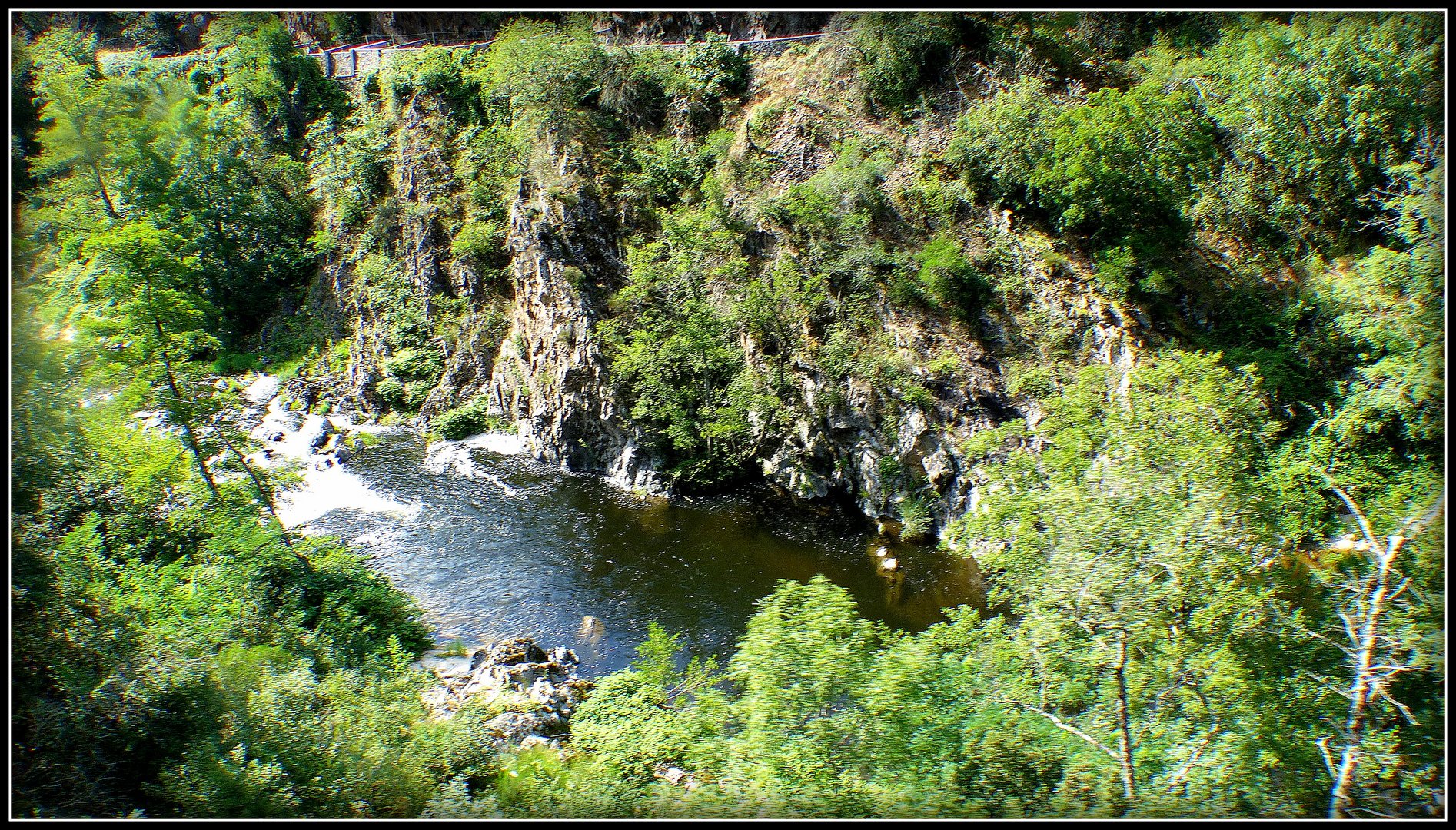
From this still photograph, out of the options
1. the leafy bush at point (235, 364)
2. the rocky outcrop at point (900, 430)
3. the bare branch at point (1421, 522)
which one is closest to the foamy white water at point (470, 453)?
the rocky outcrop at point (900, 430)

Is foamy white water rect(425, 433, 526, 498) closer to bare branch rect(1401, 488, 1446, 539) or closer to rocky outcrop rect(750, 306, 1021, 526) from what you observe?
rocky outcrop rect(750, 306, 1021, 526)

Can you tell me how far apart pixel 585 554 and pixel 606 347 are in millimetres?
7659

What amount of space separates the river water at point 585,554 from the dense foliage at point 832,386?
1508 mm

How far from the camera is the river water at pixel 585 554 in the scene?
16016 mm

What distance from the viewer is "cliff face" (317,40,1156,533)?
18125 mm

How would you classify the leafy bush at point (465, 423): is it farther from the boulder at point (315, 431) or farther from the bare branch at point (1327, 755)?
the bare branch at point (1327, 755)

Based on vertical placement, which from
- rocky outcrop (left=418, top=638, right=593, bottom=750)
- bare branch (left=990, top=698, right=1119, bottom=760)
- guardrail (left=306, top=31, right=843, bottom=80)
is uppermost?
guardrail (left=306, top=31, right=843, bottom=80)

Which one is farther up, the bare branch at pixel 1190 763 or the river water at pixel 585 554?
the bare branch at pixel 1190 763

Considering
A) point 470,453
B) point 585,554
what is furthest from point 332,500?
point 585,554

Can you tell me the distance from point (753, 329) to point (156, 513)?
52.1 ft

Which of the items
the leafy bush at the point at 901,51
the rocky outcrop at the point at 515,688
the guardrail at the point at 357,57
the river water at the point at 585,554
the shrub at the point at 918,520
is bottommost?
the rocky outcrop at the point at 515,688

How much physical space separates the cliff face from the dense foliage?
222mm

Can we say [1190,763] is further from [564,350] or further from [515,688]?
[564,350]

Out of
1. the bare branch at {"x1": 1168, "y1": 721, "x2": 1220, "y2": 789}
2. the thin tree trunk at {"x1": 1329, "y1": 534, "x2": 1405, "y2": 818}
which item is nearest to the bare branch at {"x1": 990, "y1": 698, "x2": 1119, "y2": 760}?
the bare branch at {"x1": 1168, "y1": 721, "x2": 1220, "y2": 789}
